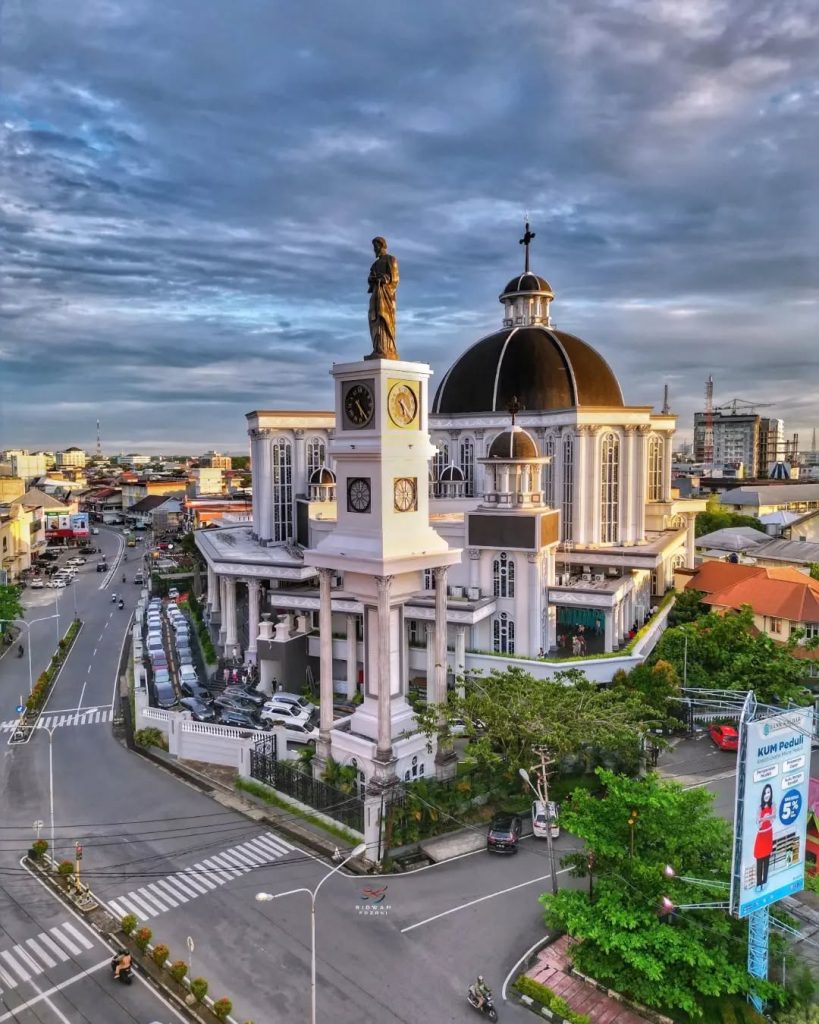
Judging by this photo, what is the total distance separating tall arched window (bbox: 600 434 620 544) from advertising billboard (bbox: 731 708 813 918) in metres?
35.6

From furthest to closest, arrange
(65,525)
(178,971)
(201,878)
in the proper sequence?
(65,525), (201,878), (178,971)

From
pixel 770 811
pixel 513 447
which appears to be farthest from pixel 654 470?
pixel 770 811

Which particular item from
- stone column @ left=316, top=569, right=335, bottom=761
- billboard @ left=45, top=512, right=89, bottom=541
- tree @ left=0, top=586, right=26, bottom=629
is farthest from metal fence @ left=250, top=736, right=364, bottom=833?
billboard @ left=45, top=512, right=89, bottom=541

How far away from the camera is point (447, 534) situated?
43.4 meters

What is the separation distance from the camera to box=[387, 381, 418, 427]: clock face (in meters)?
29.2

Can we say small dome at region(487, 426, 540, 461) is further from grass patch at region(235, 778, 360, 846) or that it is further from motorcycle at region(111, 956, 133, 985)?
motorcycle at region(111, 956, 133, 985)

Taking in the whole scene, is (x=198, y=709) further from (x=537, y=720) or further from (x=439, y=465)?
(x=439, y=465)

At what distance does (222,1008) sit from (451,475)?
40720 mm

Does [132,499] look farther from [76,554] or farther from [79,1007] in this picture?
[79,1007]

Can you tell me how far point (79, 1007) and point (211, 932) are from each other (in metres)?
4.02

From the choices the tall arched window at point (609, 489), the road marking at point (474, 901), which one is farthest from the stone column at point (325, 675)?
the tall arched window at point (609, 489)

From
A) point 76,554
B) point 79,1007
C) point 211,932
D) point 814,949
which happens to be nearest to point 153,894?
point 211,932

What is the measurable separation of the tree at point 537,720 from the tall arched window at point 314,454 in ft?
97.1

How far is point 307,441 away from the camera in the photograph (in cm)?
5791
